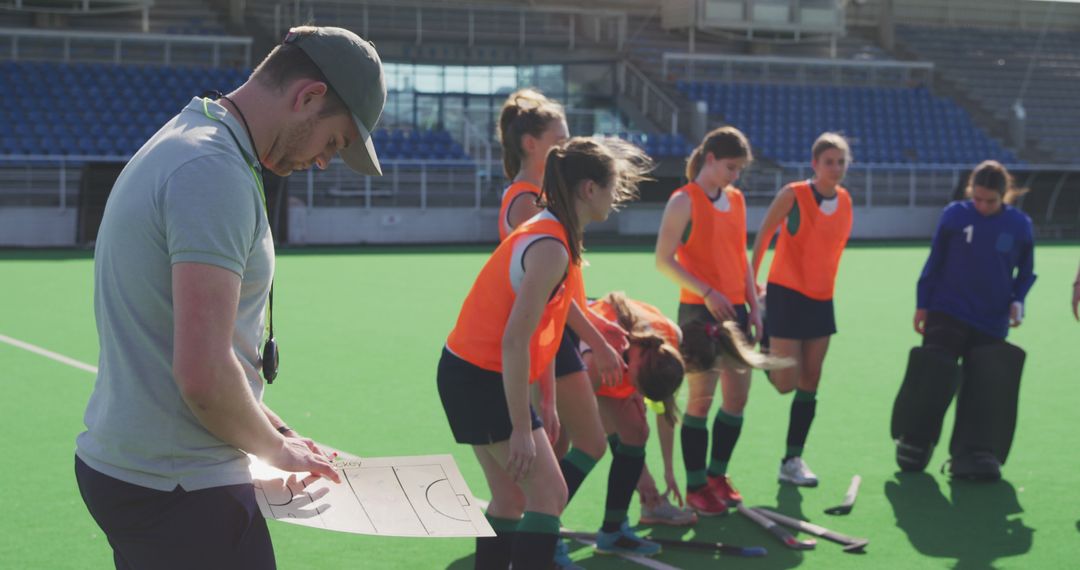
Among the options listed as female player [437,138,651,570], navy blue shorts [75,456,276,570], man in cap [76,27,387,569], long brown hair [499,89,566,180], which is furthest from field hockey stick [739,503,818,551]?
navy blue shorts [75,456,276,570]

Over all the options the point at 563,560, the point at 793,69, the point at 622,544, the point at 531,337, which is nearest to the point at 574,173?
the point at 531,337

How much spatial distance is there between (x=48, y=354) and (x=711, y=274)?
251 inches

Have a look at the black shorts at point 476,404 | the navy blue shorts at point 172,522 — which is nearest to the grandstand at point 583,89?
the black shorts at point 476,404

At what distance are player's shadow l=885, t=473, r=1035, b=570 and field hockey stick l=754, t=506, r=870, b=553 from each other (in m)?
0.26

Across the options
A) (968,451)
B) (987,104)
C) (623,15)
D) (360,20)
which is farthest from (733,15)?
(968,451)

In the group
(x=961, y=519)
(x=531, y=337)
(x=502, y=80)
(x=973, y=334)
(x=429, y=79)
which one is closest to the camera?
(x=531, y=337)

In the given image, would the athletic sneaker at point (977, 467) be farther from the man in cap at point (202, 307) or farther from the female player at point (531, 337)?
the man in cap at point (202, 307)

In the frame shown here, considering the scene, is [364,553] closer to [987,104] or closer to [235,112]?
[235,112]

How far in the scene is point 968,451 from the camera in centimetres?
620

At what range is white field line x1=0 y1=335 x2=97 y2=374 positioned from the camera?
30.2 feet

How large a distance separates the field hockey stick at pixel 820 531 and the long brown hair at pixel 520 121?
6.43 ft

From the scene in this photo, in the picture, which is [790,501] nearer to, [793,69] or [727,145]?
[727,145]

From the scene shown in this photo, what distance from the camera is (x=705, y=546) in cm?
485

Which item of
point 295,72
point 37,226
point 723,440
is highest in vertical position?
point 295,72
